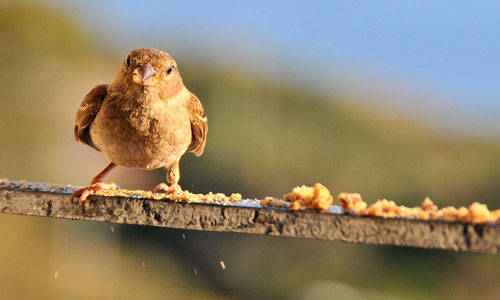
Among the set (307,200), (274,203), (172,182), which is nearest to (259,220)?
(274,203)

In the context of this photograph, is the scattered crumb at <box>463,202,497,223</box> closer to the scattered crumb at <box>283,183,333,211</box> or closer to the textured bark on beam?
the textured bark on beam

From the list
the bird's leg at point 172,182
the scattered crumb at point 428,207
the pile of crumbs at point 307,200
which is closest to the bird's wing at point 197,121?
the bird's leg at point 172,182

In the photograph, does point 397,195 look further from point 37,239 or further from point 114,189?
point 114,189

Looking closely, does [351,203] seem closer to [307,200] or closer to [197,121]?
[307,200]

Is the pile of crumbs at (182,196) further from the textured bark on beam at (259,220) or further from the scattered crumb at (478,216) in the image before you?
the scattered crumb at (478,216)

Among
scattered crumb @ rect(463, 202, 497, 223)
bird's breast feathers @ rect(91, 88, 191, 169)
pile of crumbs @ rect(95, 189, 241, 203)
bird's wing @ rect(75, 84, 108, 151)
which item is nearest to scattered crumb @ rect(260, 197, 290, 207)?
pile of crumbs @ rect(95, 189, 241, 203)

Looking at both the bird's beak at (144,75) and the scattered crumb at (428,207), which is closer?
the scattered crumb at (428,207)
